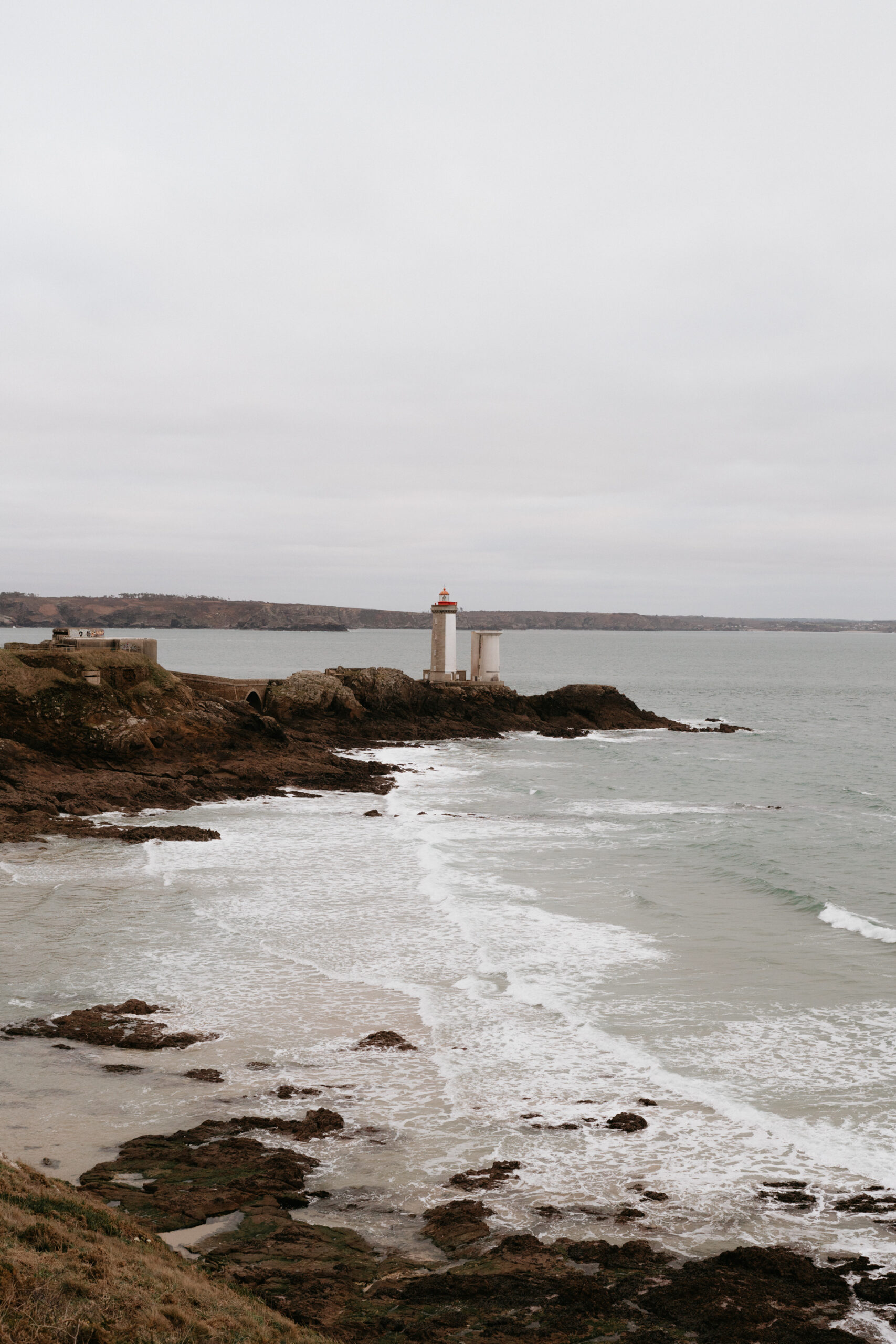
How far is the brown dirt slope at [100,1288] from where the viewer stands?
4.46 meters

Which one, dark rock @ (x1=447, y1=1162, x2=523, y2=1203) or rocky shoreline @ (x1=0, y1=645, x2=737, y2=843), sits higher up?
rocky shoreline @ (x1=0, y1=645, x2=737, y2=843)

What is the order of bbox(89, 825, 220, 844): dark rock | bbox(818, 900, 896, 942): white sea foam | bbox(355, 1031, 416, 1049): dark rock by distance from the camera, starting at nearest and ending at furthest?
1. bbox(355, 1031, 416, 1049): dark rock
2. bbox(818, 900, 896, 942): white sea foam
3. bbox(89, 825, 220, 844): dark rock

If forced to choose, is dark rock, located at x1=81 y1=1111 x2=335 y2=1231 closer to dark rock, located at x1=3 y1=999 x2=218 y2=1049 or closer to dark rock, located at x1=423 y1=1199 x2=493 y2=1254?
dark rock, located at x1=423 y1=1199 x2=493 y2=1254

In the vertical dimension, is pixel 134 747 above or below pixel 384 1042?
above

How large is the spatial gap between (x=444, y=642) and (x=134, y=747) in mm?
21658

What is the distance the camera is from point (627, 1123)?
8570mm

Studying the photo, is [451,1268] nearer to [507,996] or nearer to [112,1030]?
[112,1030]

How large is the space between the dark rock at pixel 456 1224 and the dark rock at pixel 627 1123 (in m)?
1.69

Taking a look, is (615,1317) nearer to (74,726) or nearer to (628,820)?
(628,820)

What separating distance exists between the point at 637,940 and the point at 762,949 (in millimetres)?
1679

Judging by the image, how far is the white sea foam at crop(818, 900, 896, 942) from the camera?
14492 mm

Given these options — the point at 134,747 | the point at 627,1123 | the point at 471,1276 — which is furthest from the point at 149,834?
the point at 471,1276

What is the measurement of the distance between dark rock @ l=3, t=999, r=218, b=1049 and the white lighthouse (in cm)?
3569

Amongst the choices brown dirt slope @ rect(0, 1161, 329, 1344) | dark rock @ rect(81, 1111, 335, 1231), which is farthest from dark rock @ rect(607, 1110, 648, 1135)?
brown dirt slope @ rect(0, 1161, 329, 1344)
